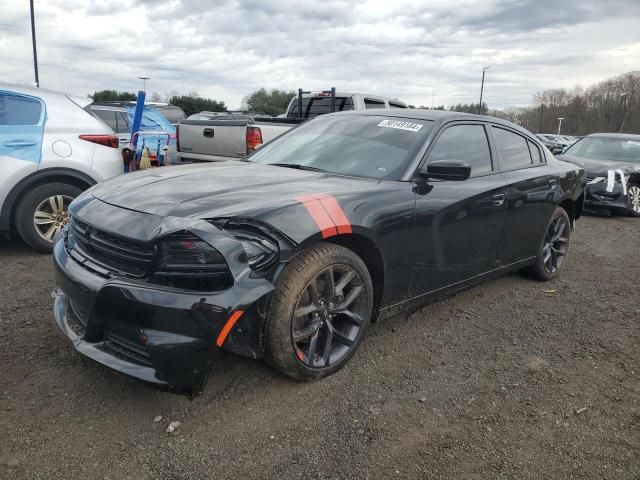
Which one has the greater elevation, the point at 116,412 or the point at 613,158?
the point at 613,158

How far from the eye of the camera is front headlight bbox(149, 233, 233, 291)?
2334 millimetres

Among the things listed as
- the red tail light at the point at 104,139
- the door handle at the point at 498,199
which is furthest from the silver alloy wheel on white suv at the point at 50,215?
the door handle at the point at 498,199

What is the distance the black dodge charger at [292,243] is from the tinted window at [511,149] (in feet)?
0.08

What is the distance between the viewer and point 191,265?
2336mm

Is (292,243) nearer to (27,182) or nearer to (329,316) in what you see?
(329,316)

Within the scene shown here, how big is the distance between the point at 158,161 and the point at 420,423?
5982mm

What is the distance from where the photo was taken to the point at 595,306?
4.39 m

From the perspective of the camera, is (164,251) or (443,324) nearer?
(164,251)

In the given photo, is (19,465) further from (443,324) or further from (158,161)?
(158,161)

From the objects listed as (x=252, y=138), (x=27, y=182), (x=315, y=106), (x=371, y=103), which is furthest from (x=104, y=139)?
(x=315, y=106)

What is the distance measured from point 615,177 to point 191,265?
9.25m

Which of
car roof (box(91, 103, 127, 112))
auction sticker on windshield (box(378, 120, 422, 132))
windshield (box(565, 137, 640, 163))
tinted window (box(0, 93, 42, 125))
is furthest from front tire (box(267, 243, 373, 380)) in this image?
car roof (box(91, 103, 127, 112))

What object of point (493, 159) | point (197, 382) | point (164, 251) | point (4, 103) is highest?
point (4, 103)

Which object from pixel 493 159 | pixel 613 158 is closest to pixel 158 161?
pixel 493 159
